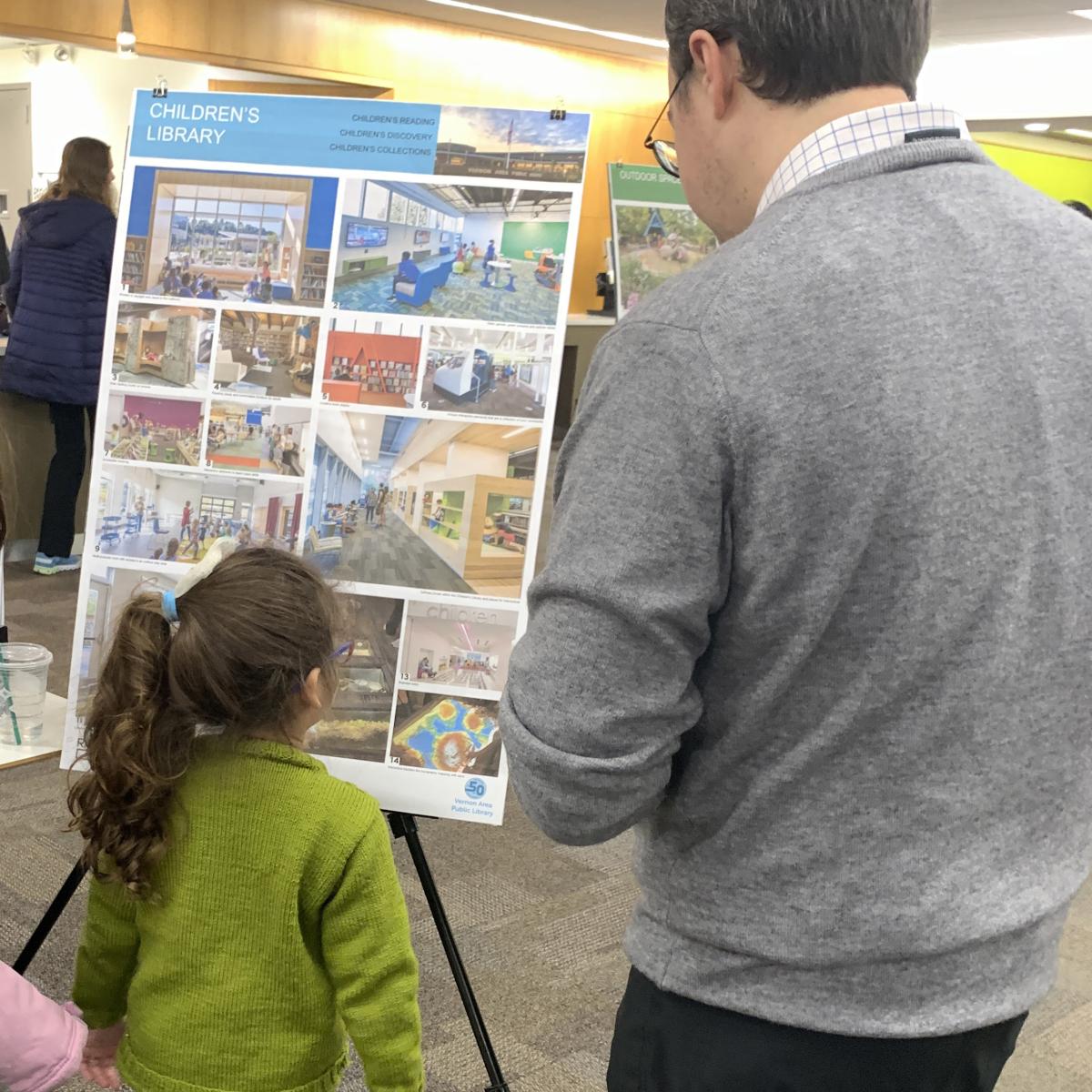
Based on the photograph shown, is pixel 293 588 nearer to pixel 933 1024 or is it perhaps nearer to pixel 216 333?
pixel 216 333

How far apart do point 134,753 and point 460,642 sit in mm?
621

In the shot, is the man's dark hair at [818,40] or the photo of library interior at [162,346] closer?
the man's dark hair at [818,40]

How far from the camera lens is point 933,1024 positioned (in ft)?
2.70

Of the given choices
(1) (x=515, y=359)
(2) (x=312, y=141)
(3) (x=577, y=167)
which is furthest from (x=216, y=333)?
(3) (x=577, y=167)

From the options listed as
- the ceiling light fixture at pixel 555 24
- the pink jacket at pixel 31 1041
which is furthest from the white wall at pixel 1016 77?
the pink jacket at pixel 31 1041

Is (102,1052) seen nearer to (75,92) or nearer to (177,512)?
(177,512)

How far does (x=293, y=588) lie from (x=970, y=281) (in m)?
0.87

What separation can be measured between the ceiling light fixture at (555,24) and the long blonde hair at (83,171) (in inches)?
193

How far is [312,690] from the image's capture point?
1410mm

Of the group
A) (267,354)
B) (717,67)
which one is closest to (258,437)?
(267,354)

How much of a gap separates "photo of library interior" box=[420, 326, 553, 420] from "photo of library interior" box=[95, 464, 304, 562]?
312mm

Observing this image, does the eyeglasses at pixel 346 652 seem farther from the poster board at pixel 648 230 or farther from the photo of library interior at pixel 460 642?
the poster board at pixel 648 230

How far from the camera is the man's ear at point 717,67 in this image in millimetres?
827

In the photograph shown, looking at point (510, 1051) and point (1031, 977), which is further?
point (510, 1051)
